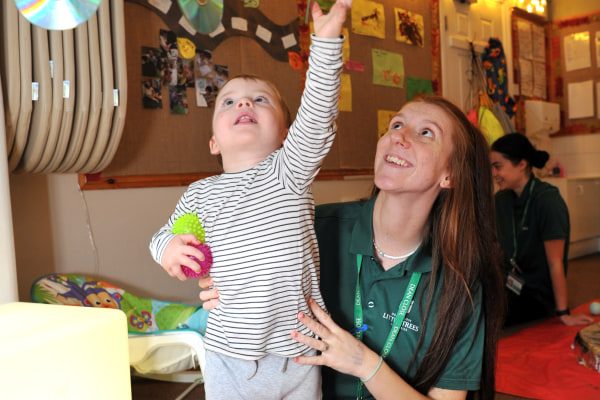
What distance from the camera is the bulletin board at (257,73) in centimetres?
319

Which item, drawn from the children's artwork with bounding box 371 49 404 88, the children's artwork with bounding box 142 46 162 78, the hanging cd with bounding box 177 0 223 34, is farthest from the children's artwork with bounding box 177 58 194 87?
the children's artwork with bounding box 371 49 404 88

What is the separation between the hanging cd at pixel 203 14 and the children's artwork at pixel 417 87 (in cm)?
302

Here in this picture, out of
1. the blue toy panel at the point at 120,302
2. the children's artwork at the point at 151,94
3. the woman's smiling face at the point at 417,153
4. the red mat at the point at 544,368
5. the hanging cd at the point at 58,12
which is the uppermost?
the children's artwork at the point at 151,94

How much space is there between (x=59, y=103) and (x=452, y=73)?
4162 millimetres

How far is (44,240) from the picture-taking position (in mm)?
2873

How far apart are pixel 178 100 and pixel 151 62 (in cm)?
26

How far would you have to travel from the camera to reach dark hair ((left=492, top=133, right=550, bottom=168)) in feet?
12.3

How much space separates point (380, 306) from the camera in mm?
1532

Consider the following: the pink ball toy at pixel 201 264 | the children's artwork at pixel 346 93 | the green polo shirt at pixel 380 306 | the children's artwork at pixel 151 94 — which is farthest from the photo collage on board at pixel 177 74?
the pink ball toy at pixel 201 264

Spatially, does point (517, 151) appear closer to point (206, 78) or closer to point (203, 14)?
point (206, 78)

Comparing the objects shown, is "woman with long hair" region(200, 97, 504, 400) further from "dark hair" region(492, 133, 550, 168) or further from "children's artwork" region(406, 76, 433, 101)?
"children's artwork" region(406, 76, 433, 101)

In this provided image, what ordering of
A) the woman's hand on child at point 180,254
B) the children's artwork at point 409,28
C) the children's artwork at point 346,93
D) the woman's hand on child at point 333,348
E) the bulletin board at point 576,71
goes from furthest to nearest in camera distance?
the bulletin board at point 576,71 → the children's artwork at point 409,28 → the children's artwork at point 346,93 → the woman's hand on child at point 333,348 → the woman's hand on child at point 180,254

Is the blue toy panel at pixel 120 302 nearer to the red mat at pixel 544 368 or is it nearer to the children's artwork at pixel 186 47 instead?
the children's artwork at pixel 186 47

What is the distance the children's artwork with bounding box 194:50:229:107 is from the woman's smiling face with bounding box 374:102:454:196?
213 cm
